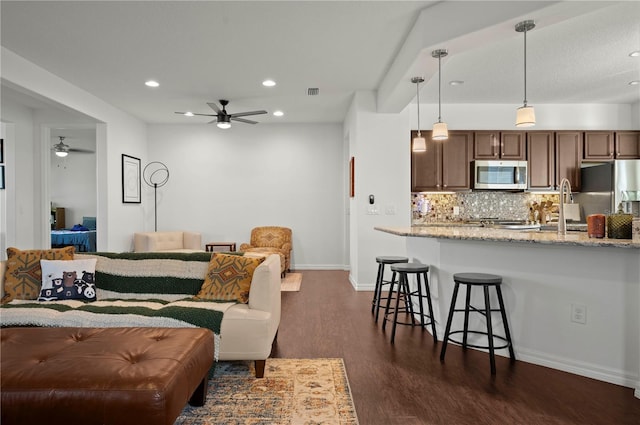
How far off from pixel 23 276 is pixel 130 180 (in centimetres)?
416

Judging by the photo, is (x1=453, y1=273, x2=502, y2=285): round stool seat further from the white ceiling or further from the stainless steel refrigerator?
the stainless steel refrigerator

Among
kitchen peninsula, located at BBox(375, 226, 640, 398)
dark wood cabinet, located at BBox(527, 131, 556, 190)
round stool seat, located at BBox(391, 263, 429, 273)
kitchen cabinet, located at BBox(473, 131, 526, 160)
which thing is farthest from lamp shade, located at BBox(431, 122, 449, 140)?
dark wood cabinet, located at BBox(527, 131, 556, 190)

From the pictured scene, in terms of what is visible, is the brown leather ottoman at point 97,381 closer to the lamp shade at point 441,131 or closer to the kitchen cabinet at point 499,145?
the lamp shade at point 441,131

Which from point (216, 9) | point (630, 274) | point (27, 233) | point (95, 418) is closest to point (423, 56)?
point (216, 9)

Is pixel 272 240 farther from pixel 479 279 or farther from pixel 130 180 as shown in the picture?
pixel 479 279

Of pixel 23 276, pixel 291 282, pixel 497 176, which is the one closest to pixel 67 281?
pixel 23 276

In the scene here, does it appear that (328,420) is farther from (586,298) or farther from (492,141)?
(492,141)

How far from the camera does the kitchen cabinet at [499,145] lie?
617cm

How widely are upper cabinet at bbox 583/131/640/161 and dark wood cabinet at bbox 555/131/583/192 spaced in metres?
0.11

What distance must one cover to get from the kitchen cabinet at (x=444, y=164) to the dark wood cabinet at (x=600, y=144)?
5.81ft

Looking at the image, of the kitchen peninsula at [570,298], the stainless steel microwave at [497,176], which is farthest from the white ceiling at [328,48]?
the kitchen peninsula at [570,298]

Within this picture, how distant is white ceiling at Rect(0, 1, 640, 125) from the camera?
3.24 metres

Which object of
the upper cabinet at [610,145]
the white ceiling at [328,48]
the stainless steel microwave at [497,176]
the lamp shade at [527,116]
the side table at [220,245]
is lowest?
the side table at [220,245]

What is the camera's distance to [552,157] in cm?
614
